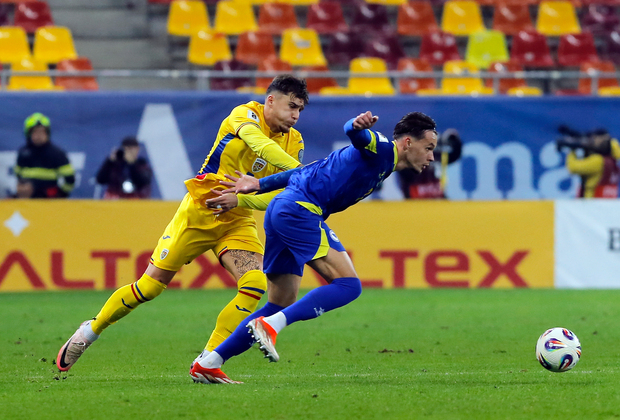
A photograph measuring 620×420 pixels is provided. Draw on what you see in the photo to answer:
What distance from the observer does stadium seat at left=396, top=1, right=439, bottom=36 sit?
18.2 m

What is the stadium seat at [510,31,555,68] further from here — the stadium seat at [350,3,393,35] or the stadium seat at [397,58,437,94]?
the stadium seat at [350,3,393,35]

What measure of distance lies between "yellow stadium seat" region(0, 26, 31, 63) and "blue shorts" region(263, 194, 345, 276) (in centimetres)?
1143

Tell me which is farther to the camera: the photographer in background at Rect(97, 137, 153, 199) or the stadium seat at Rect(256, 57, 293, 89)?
the stadium seat at Rect(256, 57, 293, 89)

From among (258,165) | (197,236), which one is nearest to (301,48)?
(258,165)

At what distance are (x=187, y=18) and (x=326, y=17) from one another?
2652 millimetres

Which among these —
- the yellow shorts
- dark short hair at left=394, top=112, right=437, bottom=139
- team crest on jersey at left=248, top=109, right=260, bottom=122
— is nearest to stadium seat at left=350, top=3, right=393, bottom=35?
team crest on jersey at left=248, top=109, right=260, bottom=122

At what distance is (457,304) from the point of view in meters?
11.6

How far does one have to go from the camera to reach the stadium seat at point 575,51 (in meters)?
18.0

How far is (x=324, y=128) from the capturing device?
48.8 feet

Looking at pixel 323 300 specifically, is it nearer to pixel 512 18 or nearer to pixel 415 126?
pixel 415 126

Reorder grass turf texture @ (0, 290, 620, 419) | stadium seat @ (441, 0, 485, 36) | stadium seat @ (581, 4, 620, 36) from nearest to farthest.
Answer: grass turf texture @ (0, 290, 620, 419) → stadium seat @ (441, 0, 485, 36) → stadium seat @ (581, 4, 620, 36)

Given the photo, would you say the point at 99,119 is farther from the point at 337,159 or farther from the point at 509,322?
the point at 337,159

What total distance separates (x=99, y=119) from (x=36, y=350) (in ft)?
23.4

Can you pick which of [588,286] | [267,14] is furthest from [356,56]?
[588,286]
